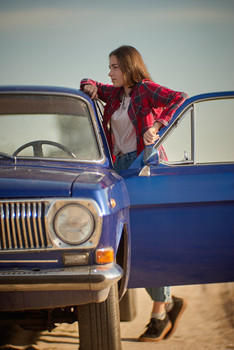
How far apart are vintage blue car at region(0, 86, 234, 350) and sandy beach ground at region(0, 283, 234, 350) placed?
0.59 metres

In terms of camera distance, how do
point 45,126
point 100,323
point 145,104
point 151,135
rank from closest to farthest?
1. point 100,323
2. point 151,135
3. point 45,126
4. point 145,104

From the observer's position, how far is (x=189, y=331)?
3.88m

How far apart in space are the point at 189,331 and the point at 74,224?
1.94 metres

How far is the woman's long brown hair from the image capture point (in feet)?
12.9

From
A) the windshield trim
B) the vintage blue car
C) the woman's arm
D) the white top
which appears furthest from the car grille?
the white top

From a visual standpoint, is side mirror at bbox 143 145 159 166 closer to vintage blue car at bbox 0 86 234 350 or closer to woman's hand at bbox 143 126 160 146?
vintage blue car at bbox 0 86 234 350

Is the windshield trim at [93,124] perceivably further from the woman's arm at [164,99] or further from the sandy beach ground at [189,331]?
the sandy beach ground at [189,331]

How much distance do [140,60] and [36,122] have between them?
3.50 ft

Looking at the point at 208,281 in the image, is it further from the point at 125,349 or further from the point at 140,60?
the point at 140,60

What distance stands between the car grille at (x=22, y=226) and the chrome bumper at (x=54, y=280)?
0.47 feet

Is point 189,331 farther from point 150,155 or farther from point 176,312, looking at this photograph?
point 150,155

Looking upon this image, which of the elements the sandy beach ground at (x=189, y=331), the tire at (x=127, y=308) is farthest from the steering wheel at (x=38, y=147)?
the tire at (x=127, y=308)

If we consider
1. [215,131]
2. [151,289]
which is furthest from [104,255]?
[215,131]

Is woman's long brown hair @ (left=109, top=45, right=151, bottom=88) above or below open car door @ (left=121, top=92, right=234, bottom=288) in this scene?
above
